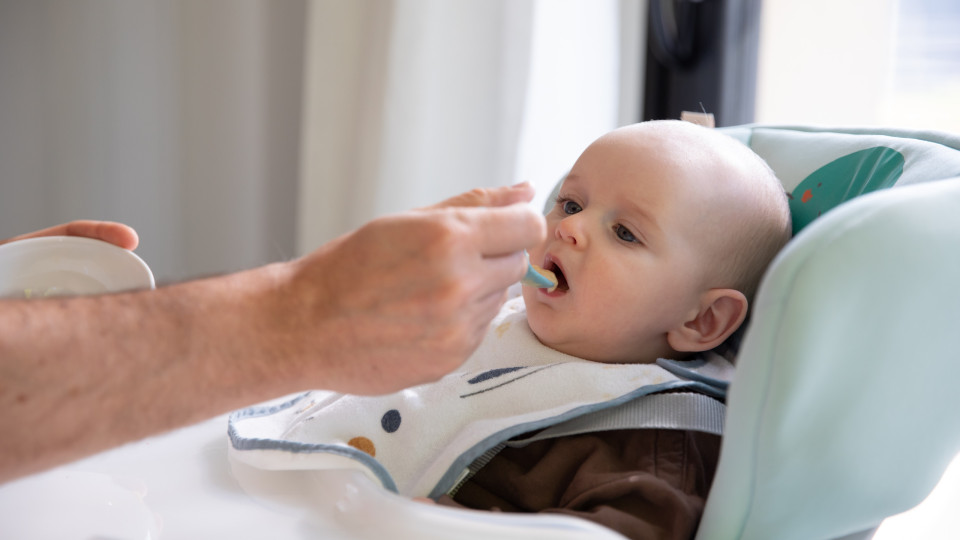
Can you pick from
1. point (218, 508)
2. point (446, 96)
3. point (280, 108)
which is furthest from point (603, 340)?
point (280, 108)

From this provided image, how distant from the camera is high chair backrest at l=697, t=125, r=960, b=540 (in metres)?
0.56

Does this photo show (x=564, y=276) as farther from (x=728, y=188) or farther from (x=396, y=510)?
(x=396, y=510)

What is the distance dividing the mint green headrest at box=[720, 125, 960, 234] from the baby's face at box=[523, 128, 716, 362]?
155 millimetres

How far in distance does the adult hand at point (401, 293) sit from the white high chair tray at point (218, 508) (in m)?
0.10

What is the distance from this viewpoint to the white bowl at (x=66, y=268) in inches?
30.5

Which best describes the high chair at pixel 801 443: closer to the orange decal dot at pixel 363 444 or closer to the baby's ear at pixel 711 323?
the orange decal dot at pixel 363 444

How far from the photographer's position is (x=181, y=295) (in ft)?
2.01

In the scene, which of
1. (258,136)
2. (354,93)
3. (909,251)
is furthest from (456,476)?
(258,136)

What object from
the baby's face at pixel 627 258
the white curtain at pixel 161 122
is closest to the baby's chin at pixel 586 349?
the baby's face at pixel 627 258

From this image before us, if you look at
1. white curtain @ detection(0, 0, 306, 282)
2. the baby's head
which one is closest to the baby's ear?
the baby's head

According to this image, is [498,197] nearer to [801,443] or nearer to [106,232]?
[801,443]

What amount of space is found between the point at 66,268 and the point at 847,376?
69 centimetres

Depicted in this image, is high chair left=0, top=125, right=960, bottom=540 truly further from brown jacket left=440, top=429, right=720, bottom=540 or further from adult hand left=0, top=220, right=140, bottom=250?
adult hand left=0, top=220, right=140, bottom=250

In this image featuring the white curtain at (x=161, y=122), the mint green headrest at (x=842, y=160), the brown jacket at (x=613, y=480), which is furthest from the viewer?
the white curtain at (x=161, y=122)
